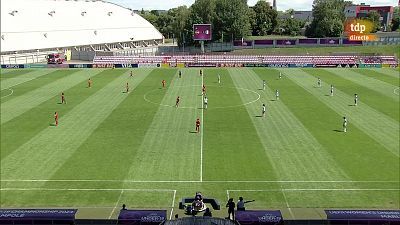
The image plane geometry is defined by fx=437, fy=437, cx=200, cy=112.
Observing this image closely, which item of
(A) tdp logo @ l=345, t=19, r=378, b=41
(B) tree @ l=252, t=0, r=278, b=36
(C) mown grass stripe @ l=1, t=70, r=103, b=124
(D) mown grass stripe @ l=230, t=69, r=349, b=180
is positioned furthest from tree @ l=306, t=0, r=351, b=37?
(D) mown grass stripe @ l=230, t=69, r=349, b=180

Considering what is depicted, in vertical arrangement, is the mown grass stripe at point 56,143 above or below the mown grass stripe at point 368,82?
below

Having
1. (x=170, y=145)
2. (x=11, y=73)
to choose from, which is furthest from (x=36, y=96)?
(x=11, y=73)

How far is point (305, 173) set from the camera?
2592 cm

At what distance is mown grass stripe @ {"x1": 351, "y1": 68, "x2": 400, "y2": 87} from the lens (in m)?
63.7

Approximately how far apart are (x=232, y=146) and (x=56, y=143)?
1296 cm

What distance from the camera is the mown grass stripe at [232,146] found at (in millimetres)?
25984

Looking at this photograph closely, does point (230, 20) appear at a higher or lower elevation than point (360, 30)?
higher

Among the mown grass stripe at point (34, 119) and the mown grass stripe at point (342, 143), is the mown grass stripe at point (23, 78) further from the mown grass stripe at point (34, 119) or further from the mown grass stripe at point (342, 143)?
the mown grass stripe at point (342, 143)

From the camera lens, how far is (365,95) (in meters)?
51.4

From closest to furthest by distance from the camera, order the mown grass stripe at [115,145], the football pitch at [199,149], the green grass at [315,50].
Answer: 1. the football pitch at [199,149]
2. the mown grass stripe at [115,145]
3. the green grass at [315,50]

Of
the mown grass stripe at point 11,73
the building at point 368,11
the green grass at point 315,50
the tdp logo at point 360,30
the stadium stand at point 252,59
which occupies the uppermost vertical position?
the building at point 368,11

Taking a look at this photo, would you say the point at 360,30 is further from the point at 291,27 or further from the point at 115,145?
the point at 115,145

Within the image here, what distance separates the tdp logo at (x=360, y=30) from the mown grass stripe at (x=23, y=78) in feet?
224

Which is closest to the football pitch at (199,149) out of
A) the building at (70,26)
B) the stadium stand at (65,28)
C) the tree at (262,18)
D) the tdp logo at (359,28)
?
the stadium stand at (65,28)
